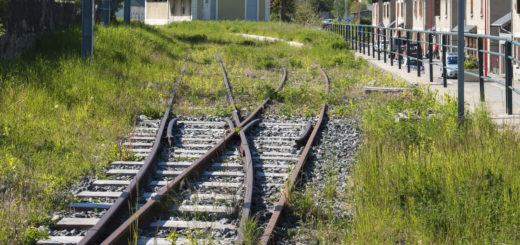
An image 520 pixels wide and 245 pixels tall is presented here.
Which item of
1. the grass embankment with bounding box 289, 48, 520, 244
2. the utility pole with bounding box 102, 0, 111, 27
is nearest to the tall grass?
the grass embankment with bounding box 289, 48, 520, 244

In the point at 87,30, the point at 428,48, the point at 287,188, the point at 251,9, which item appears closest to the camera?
the point at 287,188

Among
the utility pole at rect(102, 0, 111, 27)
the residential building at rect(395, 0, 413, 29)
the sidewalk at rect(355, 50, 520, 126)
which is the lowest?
the sidewalk at rect(355, 50, 520, 126)

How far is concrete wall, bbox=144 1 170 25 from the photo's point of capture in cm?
7325

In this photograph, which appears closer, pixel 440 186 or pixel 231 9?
pixel 440 186

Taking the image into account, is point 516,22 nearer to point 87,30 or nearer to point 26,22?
point 87,30

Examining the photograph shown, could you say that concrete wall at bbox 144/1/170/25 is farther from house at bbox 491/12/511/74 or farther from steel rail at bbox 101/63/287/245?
steel rail at bbox 101/63/287/245

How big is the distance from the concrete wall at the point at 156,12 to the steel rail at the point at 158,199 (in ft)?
216

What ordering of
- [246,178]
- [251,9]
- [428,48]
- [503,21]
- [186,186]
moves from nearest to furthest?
1. [186,186]
2. [246,178]
3. [428,48]
4. [503,21]
5. [251,9]

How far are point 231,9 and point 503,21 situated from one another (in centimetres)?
3135

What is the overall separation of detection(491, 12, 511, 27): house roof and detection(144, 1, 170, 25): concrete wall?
1605 inches

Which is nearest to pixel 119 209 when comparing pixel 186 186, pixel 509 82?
pixel 186 186

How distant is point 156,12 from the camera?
243ft

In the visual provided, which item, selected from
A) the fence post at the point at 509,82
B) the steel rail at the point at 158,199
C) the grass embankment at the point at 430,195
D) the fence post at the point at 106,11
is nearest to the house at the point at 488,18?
the fence post at the point at 106,11

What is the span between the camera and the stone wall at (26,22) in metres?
14.5
